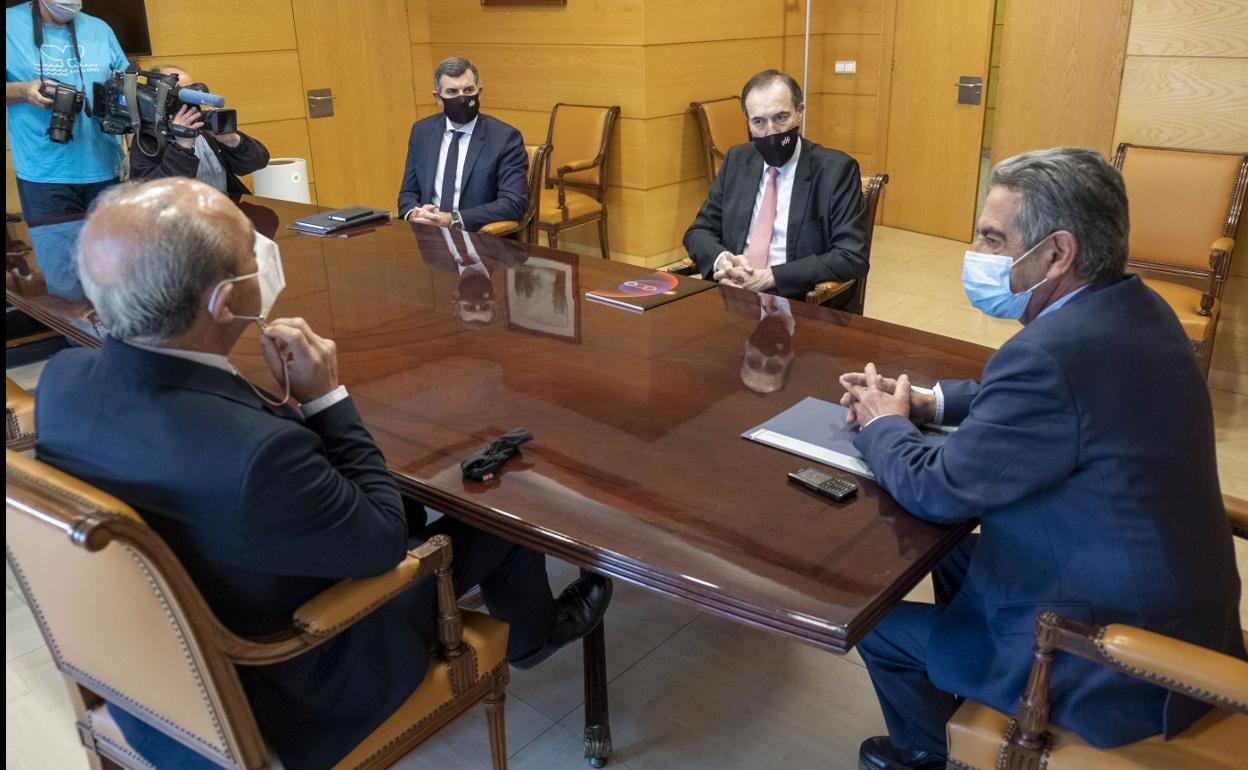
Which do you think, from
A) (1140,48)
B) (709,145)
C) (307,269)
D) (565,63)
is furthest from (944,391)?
(565,63)

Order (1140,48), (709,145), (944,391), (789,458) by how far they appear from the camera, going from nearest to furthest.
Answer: (789,458), (944,391), (1140,48), (709,145)

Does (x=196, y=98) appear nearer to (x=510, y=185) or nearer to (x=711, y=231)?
(x=510, y=185)

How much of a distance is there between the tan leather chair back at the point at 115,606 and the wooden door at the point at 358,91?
15.8ft

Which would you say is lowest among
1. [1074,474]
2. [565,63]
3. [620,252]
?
[620,252]

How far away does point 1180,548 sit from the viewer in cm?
139

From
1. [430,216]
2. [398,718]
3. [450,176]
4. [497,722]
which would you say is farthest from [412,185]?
[398,718]

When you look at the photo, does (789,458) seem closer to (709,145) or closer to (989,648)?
(989,648)

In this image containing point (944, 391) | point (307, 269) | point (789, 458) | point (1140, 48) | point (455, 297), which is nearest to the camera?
point (789, 458)

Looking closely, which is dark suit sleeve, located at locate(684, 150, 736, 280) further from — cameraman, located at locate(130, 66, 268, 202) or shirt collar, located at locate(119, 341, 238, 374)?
shirt collar, located at locate(119, 341, 238, 374)

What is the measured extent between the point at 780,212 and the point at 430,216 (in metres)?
1.34

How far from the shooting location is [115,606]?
4.29 ft

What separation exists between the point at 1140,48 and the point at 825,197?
1684 mm

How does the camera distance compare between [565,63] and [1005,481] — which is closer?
[1005,481]

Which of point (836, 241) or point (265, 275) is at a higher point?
point (265, 275)
